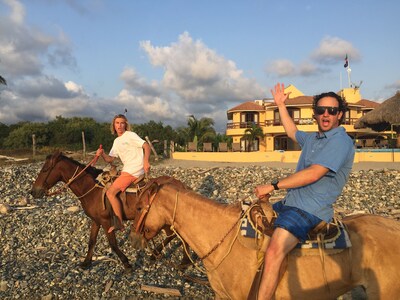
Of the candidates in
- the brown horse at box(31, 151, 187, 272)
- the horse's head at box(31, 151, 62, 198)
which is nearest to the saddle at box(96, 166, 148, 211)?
the brown horse at box(31, 151, 187, 272)

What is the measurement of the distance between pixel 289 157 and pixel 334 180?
91.5 ft

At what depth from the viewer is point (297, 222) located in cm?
343

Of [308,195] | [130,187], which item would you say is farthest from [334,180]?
[130,187]

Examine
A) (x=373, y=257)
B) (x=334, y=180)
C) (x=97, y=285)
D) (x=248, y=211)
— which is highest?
(x=334, y=180)

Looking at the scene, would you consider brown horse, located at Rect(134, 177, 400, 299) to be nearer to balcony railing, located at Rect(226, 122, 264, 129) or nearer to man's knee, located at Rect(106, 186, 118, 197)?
man's knee, located at Rect(106, 186, 118, 197)

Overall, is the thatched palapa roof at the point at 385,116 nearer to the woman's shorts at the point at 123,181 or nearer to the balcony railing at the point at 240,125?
the balcony railing at the point at 240,125

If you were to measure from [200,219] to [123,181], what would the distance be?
3.96 meters

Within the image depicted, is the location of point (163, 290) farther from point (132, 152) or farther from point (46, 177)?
point (46, 177)

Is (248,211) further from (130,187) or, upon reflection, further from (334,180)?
(130,187)

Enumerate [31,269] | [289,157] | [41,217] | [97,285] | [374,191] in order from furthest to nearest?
[289,157]
[374,191]
[41,217]
[31,269]
[97,285]

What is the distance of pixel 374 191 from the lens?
15109 mm

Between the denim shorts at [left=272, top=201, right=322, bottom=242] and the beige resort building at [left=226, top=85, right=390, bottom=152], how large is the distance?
121ft

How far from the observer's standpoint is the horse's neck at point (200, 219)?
3855mm

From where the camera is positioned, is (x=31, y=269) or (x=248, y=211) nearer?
(x=248, y=211)
